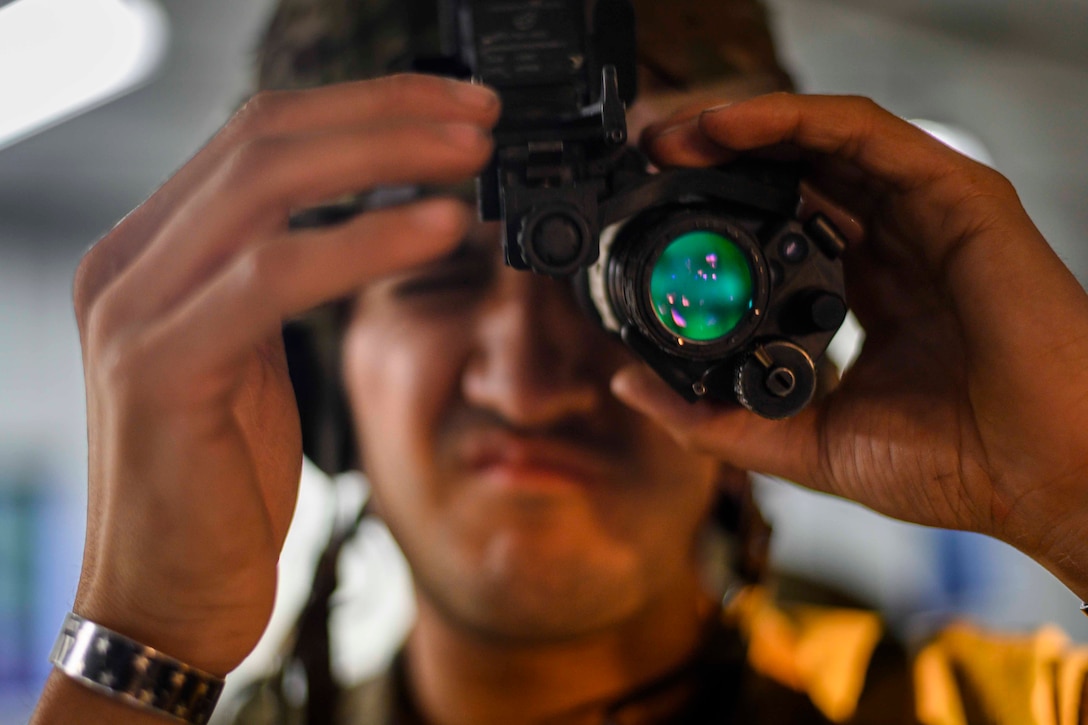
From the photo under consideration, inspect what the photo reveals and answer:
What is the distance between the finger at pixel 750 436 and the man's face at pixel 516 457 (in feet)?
0.52

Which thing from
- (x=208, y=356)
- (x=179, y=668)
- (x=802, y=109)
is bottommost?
(x=179, y=668)

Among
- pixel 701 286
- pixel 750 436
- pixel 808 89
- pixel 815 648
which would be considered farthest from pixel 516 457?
pixel 808 89

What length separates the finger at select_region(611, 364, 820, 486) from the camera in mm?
724

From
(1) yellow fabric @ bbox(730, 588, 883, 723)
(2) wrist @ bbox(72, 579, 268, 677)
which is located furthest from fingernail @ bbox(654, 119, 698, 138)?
(1) yellow fabric @ bbox(730, 588, 883, 723)

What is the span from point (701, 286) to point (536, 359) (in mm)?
337

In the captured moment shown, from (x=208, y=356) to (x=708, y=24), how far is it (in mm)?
688

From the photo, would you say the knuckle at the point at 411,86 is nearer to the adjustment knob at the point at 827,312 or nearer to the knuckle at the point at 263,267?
the knuckle at the point at 263,267

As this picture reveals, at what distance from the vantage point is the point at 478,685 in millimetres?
1101

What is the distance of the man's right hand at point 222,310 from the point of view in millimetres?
530

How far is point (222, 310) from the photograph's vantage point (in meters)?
0.54

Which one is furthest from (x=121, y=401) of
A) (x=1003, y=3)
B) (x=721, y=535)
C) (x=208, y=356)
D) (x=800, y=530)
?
(x=1003, y=3)

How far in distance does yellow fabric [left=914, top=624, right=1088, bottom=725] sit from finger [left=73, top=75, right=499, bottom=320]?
29.9 inches

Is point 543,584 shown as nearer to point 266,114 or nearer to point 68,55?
point 266,114

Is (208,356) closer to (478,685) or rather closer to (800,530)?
(478,685)
